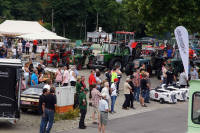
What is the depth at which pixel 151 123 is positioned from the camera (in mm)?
17344

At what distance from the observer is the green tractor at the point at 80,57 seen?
109 ft

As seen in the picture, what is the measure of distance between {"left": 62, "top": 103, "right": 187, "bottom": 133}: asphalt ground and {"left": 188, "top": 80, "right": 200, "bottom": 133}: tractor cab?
6228 millimetres

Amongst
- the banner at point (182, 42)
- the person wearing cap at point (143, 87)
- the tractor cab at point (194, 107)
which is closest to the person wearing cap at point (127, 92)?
the person wearing cap at point (143, 87)

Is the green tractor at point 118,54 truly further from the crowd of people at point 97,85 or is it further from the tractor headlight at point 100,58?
the crowd of people at point 97,85

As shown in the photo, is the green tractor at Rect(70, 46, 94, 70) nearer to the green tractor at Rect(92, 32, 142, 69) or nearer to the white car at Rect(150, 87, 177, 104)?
the green tractor at Rect(92, 32, 142, 69)

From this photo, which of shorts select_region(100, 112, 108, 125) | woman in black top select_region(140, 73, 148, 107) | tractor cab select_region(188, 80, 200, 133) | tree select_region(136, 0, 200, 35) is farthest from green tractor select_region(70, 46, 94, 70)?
tractor cab select_region(188, 80, 200, 133)

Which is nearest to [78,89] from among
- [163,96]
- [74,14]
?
[163,96]

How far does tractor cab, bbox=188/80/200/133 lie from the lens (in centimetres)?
961

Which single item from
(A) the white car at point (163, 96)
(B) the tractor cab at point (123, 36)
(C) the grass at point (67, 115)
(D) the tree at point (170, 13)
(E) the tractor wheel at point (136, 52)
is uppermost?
(D) the tree at point (170, 13)

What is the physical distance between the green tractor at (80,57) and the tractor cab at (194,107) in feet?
77.7

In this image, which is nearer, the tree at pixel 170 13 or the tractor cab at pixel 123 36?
the tree at pixel 170 13

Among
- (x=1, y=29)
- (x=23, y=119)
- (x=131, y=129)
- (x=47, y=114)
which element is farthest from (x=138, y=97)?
(x=1, y=29)

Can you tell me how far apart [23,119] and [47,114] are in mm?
2999

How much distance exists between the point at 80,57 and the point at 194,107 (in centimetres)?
2429
